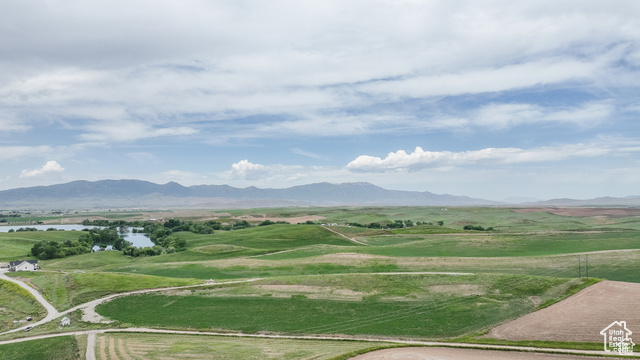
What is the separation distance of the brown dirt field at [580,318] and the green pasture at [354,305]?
2.51 m

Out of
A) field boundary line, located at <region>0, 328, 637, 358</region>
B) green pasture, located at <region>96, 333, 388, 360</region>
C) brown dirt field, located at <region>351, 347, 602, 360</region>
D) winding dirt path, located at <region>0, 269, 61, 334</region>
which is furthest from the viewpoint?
winding dirt path, located at <region>0, 269, 61, 334</region>

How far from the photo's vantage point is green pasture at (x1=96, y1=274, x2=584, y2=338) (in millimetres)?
50500

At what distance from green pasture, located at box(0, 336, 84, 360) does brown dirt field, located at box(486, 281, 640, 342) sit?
161 feet

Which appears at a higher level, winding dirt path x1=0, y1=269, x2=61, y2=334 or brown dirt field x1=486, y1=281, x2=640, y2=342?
brown dirt field x1=486, y1=281, x2=640, y2=342

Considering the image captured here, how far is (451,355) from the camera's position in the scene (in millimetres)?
39938

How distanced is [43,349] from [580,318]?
64.3 metres

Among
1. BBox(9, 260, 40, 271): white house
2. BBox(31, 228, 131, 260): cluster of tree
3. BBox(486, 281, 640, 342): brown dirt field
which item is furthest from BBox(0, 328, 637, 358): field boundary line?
BBox(31, 228, 131, 260): cluster of tree

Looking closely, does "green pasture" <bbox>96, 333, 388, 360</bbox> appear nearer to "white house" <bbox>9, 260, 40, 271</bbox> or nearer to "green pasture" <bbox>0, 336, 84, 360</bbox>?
"green pasture" <bbox>0, 336, 84, 360</bbox>

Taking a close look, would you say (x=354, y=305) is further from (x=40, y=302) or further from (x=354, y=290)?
(x=40, y=302)

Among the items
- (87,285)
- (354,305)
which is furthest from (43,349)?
(354,305)

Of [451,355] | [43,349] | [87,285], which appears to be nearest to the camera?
[451,355]

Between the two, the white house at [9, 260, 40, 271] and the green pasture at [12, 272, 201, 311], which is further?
the white house at [9, 260, 40, 271]

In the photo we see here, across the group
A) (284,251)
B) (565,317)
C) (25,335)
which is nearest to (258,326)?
(25,335)

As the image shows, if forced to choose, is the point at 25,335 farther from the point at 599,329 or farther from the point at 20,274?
→ the point at 599,329
